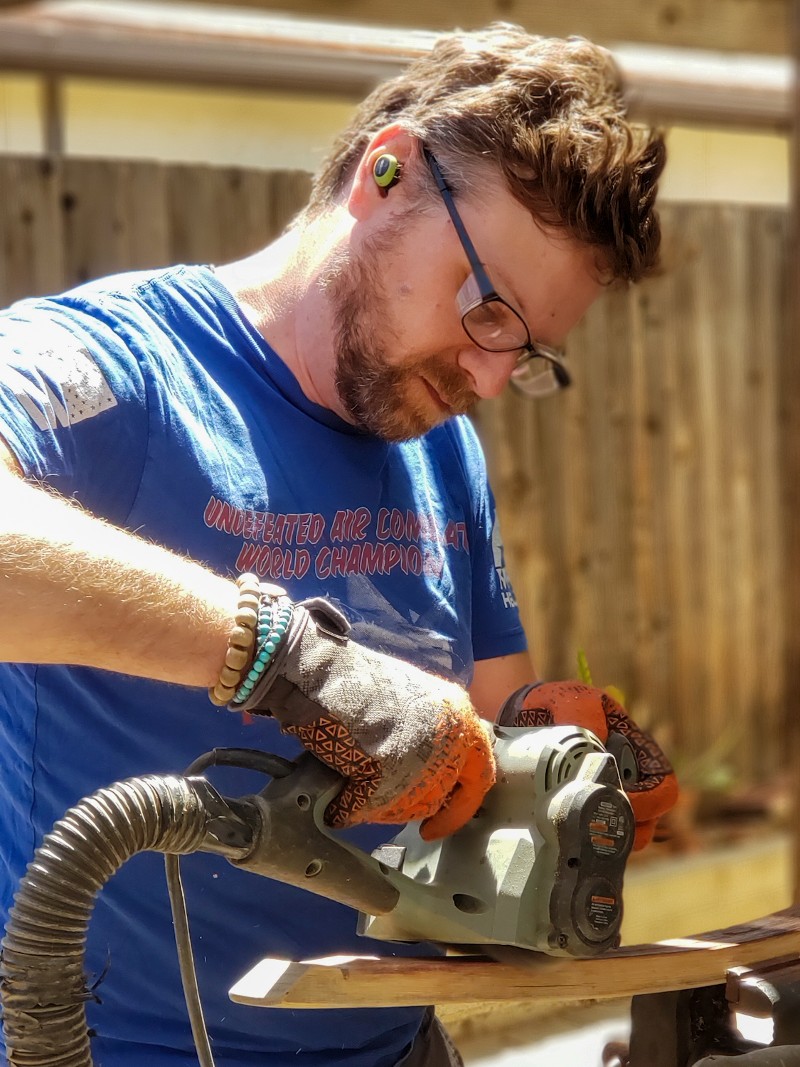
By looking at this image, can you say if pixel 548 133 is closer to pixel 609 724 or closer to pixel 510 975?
pixel 609 724

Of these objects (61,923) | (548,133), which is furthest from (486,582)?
(61,923)

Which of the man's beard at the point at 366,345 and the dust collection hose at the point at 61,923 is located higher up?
the man's beard at the point at 366,345

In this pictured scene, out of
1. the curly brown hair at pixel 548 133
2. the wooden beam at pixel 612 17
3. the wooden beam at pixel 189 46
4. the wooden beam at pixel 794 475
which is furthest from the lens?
the wooden beam at pixel 189 46

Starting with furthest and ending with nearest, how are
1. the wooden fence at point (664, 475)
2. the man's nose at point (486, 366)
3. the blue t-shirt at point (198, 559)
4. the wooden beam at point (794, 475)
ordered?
the wooden fence at point (664, 475)
the wooden beam at point (794, 475)
the man's nose at point (486, 366)
the blue t-shirt at point (198, 559)

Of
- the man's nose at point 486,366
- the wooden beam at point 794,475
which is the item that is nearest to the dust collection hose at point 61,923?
the man's nose at point 486,366

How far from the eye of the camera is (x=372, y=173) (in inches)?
74.2

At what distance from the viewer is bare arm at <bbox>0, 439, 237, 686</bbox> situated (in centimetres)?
134

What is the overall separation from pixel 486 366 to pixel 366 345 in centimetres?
19

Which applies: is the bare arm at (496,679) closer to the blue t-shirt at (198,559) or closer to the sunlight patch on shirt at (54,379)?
the blue t-shirt at (198,559)

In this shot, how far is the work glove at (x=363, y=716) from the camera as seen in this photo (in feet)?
4.71

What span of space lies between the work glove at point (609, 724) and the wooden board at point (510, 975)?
22 centimetres

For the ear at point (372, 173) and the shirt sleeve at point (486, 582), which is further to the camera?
the shirt sleeve at point (486, 582)

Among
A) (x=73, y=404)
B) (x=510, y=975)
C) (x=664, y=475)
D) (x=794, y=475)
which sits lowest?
(x=510, y=975)

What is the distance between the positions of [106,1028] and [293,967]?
0.35 metres
